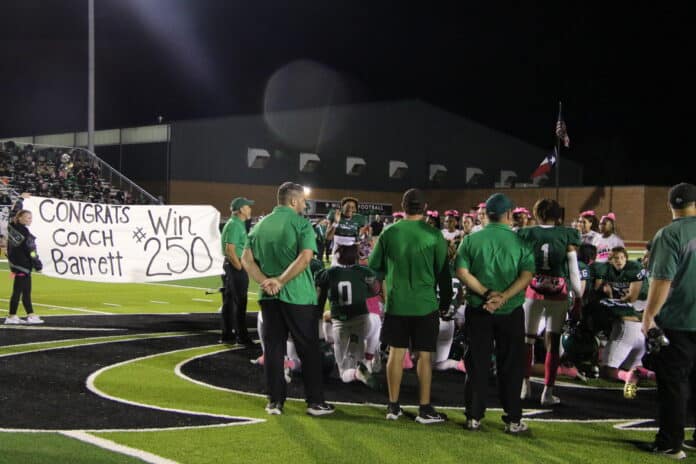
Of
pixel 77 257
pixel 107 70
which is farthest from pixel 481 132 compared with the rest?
pixel 77 257

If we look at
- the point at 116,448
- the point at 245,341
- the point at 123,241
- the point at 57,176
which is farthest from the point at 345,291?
the point at 57,176

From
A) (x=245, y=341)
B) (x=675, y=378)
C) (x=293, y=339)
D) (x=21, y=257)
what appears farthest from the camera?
(x=21, y=257)

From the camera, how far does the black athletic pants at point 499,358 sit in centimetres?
639

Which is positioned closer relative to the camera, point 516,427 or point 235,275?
point 516,427

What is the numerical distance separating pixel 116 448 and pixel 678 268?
4.42 metres

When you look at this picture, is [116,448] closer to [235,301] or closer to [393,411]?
[393,411]

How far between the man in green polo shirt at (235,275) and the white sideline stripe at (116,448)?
163 inches

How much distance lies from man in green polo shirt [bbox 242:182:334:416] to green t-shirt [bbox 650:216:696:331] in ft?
9.50

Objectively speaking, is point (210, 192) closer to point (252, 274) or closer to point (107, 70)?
point (107, 70)

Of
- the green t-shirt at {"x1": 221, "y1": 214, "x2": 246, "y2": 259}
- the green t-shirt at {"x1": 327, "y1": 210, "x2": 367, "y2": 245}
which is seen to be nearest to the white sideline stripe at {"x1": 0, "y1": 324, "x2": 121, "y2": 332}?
the green t-shirt at {"x1": 221, "y1": 214, "x2": 246, "y2": 259}

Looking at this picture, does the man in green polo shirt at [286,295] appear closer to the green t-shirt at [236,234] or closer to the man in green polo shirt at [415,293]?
the man in green polo shirt at [415,293]

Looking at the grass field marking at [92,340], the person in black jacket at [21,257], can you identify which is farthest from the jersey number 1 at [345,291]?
the person in black jacket at [21,257]

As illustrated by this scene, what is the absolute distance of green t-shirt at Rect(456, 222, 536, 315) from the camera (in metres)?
6.45

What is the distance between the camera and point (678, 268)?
225 inches
